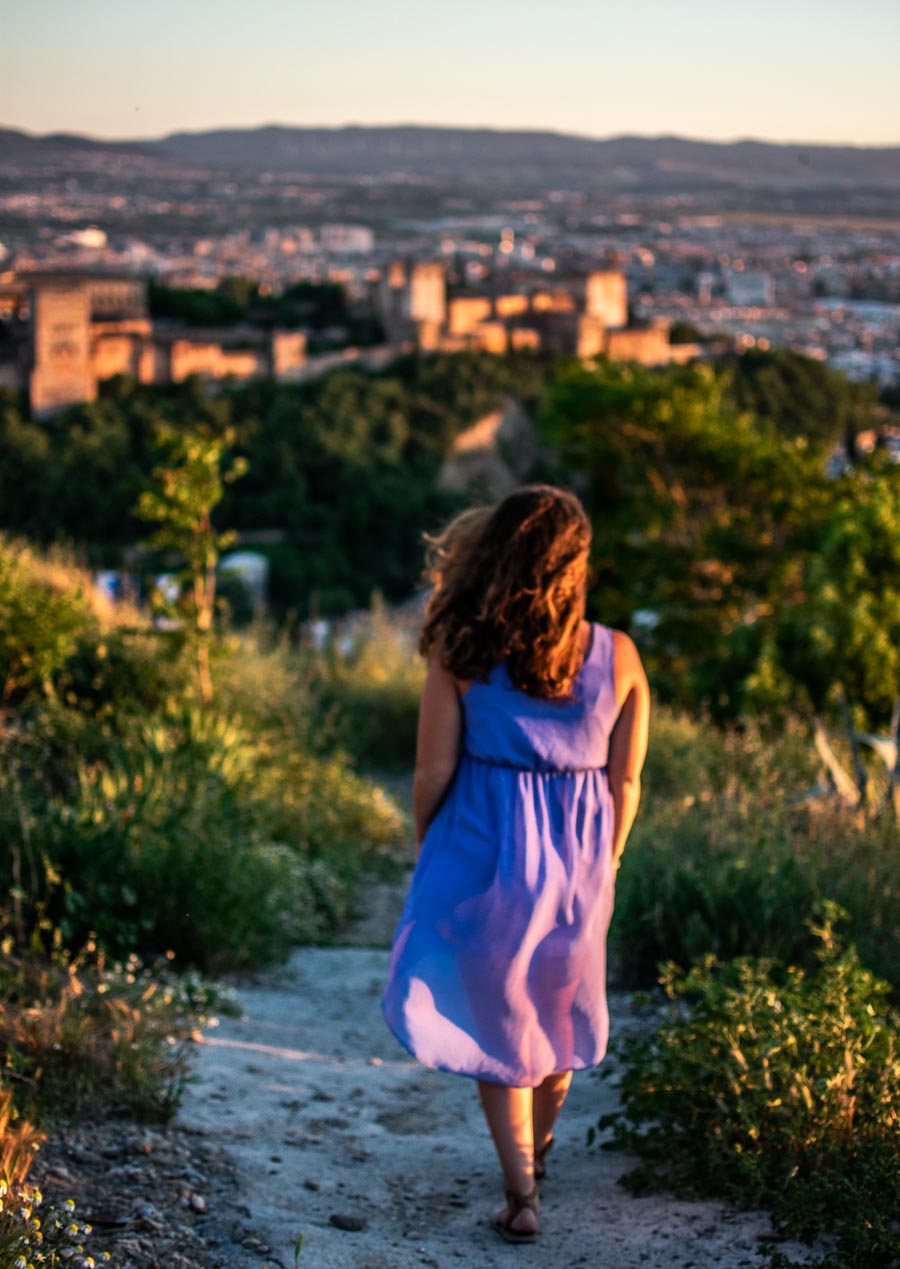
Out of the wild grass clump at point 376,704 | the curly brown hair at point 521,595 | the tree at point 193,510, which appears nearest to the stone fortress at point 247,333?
the wild grass clump at point 376,704

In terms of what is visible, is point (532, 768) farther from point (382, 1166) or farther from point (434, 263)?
point (434, 263)

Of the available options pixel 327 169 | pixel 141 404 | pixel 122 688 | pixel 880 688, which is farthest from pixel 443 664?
pixel 327 169

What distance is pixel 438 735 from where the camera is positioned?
2.31 meters

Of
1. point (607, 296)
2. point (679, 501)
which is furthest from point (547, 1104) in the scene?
point (607, 296)

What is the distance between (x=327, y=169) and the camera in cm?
6247

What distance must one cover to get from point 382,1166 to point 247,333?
38.0m

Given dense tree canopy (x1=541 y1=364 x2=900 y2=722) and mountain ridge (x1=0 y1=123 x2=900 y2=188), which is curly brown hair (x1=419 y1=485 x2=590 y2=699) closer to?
dense tree canopy (x1=541 y1=364 x2=900 y2=722)

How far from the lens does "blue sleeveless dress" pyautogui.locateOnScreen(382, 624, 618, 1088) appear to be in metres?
2.24

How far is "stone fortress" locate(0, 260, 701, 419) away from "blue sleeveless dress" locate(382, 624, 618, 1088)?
30302 millimetres

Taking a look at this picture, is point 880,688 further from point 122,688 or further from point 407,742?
point 122,688

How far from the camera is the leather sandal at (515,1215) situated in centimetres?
226

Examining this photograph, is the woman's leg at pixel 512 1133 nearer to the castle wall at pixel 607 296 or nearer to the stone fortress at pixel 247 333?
the stone fortress at pixel 247 333

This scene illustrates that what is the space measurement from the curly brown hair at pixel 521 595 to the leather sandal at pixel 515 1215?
2.53 ft

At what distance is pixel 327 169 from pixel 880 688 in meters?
59.6
